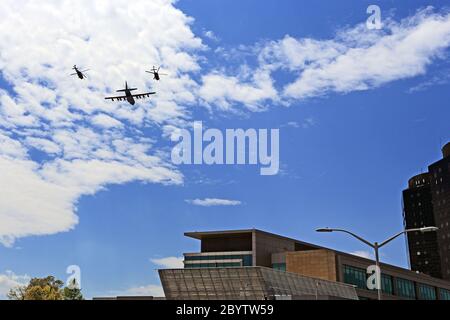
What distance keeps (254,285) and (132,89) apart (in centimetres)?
2861

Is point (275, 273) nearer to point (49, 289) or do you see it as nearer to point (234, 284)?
point (234, 284)

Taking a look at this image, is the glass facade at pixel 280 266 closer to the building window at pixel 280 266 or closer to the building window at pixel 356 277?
the building window at pixel 280 266

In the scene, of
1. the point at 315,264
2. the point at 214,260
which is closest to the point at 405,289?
the point at 315,264

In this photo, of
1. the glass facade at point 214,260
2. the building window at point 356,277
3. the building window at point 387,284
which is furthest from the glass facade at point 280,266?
the building window at point 387,284

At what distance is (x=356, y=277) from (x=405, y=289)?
1849cm

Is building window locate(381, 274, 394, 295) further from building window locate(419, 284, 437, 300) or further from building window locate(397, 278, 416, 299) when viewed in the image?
building window locate(419, 284, 437, 300)

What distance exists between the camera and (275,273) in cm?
7131

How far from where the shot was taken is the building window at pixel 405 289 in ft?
375

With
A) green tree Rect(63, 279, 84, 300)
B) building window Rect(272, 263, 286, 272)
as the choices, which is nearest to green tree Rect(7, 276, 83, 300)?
green tree Rect(63, 279, 84, 300)

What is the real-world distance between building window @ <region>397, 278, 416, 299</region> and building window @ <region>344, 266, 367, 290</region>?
10740mm

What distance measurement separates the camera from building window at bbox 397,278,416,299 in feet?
375
